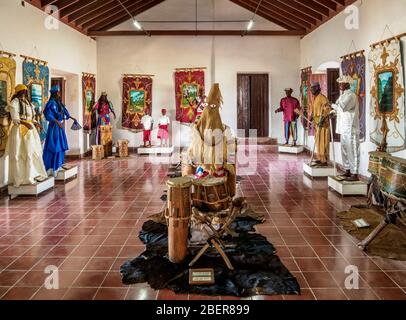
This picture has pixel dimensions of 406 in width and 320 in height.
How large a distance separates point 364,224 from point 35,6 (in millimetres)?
7928

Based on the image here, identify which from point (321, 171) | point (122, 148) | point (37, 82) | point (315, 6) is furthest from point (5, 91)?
point (315, 6)

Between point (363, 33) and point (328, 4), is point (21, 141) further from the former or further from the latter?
point (328, 4)

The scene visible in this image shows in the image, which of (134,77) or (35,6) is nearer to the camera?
(35,6)

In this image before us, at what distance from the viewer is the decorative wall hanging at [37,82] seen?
7.99 m

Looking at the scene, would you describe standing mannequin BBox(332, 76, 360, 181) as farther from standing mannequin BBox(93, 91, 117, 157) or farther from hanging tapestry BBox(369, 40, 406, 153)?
standing mannequin BBox(93, 91, 117, 157)

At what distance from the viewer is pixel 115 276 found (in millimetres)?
3557

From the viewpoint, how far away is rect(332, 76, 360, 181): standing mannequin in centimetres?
672

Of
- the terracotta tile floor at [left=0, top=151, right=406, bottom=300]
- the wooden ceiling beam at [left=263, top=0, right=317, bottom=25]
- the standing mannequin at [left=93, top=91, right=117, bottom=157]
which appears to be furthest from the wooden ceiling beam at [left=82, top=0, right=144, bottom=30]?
the terracotta tile floor at [left=0, top=151, right=406, bottom=300]

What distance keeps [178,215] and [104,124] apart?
913 centimetres

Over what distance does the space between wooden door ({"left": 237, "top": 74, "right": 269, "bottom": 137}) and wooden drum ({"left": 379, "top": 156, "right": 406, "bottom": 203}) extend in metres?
9.84

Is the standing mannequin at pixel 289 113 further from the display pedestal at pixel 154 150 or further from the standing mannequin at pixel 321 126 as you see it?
the standing mannequin at pixel 321 126

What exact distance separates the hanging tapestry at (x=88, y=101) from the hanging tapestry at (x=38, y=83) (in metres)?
3.00
